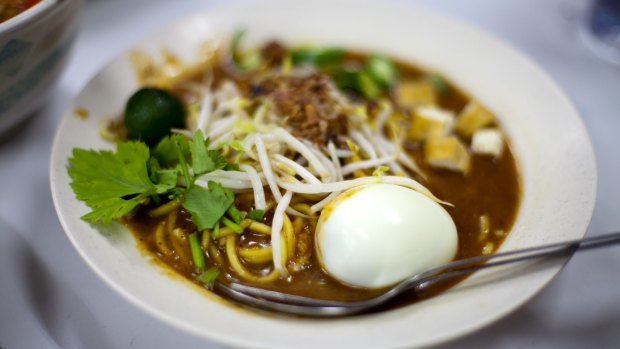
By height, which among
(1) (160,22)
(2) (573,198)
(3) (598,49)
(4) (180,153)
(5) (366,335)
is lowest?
(5) (366,335)

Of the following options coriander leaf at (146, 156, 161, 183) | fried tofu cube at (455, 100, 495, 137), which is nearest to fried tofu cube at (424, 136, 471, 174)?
fried tofu cube at (455, 100, 495, 137)

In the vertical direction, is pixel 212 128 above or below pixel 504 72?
below

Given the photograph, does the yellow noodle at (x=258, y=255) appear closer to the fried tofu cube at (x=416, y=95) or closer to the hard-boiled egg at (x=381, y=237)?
the hard-boiled egg at (x=381, y=237)

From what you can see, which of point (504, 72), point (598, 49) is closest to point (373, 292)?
point (504, 72)

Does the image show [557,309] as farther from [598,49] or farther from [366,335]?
[598,49]

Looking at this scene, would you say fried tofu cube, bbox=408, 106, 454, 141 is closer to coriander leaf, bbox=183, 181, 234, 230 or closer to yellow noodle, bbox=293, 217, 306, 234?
yellow noodle, bbox=293, 217, 306, 234

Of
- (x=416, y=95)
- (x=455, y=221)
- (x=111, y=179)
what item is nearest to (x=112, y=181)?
(x=111, y=179)
